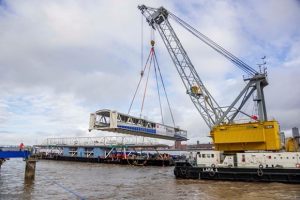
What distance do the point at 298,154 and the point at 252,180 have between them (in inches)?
219

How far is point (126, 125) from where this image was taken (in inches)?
1982

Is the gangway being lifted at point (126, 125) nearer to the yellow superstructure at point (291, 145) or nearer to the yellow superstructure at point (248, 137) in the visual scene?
the yellow superstructure at point (248, 137)

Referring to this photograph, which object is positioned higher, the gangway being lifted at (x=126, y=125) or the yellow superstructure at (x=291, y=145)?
the gangway being lifted at (x=126, y=125)

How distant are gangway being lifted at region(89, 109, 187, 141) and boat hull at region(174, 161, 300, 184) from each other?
15.0 meters

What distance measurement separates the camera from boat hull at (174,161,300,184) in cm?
2995

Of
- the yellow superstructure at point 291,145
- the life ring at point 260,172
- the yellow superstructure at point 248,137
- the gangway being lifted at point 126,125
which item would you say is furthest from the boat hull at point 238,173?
the gangway being lifted at point 126,125

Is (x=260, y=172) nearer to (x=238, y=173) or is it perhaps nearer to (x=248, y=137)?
(x=238, y=173)

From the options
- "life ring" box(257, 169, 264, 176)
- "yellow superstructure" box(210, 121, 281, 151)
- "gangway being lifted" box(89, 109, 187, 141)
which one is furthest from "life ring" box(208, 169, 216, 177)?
"gangway being lifted" box(89, 109, 187, 141)

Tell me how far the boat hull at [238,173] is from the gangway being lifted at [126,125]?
1498 cm

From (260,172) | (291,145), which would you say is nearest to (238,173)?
(260,172)

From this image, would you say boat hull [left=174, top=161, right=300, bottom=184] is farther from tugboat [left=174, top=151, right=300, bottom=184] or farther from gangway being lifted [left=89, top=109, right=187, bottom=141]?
gangway being lifted [left=89, top=109, right=187, bottom=141]

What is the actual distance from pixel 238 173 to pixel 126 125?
75.3ft

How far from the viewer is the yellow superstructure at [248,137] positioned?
111 ft

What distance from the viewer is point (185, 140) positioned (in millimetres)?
73438
